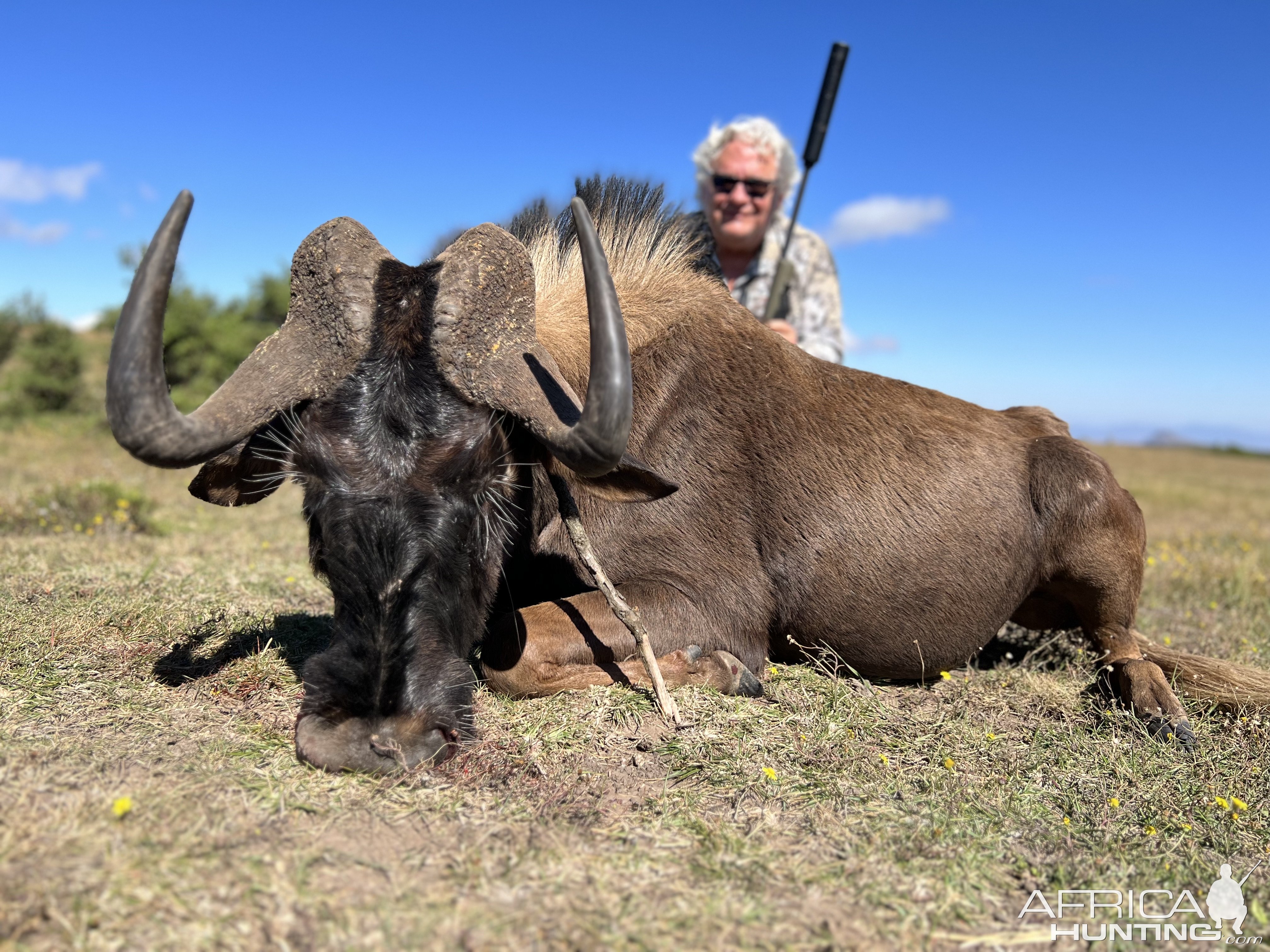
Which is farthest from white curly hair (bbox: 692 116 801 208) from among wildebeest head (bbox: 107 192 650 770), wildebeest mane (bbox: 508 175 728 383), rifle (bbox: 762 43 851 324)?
wildebeest head (bbox: 107 192 650 770)

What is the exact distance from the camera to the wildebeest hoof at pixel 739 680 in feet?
13.9

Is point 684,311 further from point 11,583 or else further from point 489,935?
point 11,583

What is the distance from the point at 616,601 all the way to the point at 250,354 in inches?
72.0

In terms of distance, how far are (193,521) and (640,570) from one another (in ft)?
21.6

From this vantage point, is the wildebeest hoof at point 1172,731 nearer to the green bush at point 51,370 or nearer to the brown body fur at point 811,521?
the brown body fur at point 811,521

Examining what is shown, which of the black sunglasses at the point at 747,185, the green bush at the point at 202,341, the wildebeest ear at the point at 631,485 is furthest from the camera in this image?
the green bush at the point at 202,341

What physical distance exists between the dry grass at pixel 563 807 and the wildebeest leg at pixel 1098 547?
11.8 inches

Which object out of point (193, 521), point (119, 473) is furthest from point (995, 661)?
point (119, 473)

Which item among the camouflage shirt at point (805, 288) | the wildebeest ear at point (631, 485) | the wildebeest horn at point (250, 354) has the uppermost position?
the camouflage shirt at point (805, 288)

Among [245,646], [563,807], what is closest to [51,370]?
[245,646]

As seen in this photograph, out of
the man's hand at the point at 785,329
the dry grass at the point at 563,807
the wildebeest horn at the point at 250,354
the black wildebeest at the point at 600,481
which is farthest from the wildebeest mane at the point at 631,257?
the dry grass at the point at 563,807

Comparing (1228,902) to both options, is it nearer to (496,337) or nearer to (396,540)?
(396,540)

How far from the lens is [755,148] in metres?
8.37

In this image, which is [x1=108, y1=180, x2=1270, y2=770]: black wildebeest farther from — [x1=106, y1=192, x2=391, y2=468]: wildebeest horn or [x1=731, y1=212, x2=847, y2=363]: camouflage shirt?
[x1=731, y1=212, x2=847, y2=363]: camouflage shirt
